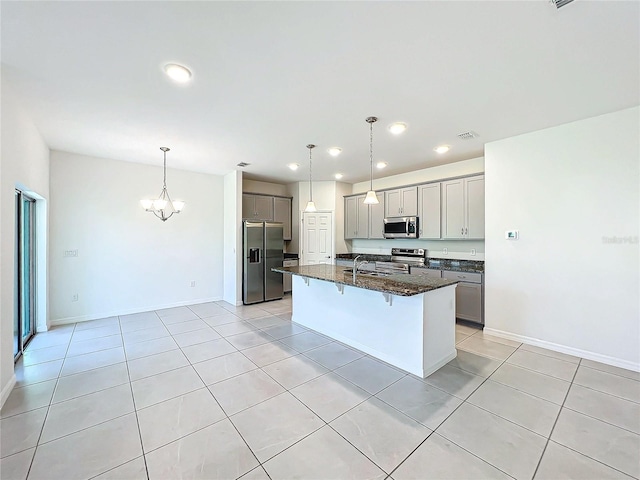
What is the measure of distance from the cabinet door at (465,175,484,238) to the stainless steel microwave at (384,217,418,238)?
36.4 inches

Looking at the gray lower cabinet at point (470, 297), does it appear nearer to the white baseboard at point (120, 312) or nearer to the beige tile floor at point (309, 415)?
the beige tile floor at point (309, 415)

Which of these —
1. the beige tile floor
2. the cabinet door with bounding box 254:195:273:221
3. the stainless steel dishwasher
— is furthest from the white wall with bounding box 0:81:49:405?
the stainless steel dishwasher

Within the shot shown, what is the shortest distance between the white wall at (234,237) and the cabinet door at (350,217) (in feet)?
8.07

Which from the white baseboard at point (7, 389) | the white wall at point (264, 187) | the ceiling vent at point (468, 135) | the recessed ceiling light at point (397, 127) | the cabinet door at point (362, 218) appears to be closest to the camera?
the white baseboard at point (7, 389)

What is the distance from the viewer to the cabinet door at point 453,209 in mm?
4605

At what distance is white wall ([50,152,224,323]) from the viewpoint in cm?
439

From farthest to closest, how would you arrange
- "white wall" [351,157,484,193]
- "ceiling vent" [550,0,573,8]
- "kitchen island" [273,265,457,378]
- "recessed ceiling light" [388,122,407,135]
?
1. "white wall" [351,157,484,193]
2. "recessed ceiling light" [388,122,407,135]
3. "kitchen island" [273,265,457,378]
4. "ceiling vent" [550,0,573,8]

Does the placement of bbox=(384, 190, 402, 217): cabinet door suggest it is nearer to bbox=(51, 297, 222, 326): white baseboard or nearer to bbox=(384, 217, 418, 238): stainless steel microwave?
bbox=(384, 217, 418, 238): stainless steel microwave

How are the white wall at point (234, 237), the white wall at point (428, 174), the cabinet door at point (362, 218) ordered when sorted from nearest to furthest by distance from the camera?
the white wall at point (428, 174)
the white wall at point (234, 237)
the cabinet door at point (362, 218)

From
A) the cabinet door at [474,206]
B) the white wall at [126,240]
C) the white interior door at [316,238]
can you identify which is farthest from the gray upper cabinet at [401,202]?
the white wall at [126,240]

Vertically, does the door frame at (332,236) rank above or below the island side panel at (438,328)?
above

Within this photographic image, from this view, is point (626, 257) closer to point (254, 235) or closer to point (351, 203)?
point (351, 203)

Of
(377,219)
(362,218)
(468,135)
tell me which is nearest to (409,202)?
(377,219)

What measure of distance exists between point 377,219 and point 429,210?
1176 millimetres
